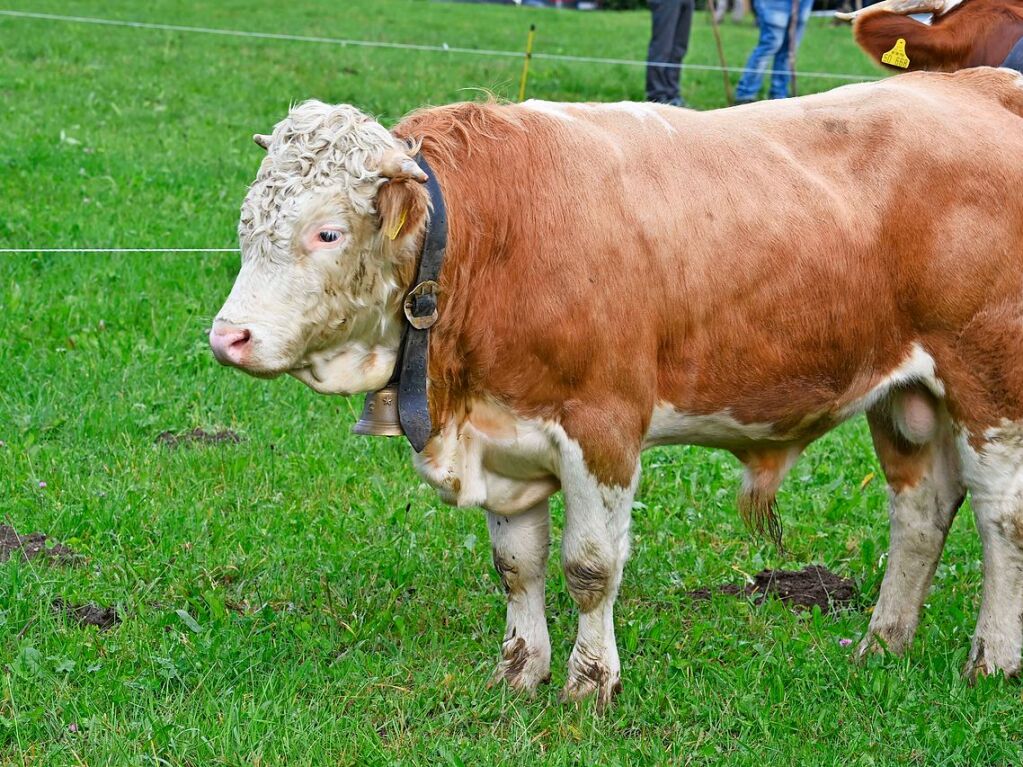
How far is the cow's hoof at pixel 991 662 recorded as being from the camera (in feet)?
15.0

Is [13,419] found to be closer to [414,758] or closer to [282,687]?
[282,687]

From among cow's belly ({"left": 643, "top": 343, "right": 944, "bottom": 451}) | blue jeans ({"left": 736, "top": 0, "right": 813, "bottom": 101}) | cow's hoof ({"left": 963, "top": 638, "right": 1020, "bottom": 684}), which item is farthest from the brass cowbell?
blue jeans ({"left": 736, "top": 0, "right": 813, "bottom": 101})

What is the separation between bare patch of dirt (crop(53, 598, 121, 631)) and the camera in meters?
4.60

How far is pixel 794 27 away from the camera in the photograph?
577 inches

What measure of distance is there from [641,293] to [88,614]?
2.27 metres

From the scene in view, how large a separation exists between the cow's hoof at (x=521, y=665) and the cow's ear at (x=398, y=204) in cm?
158

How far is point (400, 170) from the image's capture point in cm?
359

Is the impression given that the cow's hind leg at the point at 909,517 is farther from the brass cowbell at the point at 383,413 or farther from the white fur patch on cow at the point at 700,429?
the brass cowbell at the point at 383,413

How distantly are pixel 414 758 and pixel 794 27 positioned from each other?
40.5 ft

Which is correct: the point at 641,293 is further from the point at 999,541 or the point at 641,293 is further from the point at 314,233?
the point at 999,541

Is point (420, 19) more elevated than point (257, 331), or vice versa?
point (257, 331)

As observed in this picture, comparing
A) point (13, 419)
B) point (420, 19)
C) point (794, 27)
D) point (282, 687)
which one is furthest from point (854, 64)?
point (282, 687)

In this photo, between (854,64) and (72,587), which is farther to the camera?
(854,64)

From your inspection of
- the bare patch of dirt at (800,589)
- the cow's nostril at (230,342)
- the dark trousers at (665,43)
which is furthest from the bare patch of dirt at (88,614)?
the dark trousers at (665,43)
